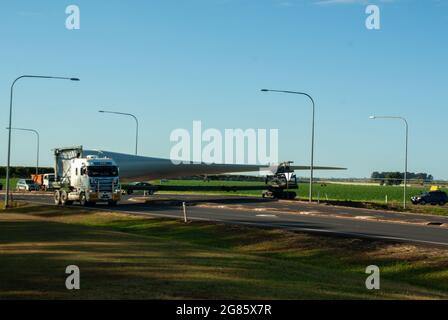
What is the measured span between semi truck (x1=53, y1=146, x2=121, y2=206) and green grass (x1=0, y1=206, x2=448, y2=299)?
1824 centimetres

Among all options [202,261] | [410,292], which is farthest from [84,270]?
[410,292]

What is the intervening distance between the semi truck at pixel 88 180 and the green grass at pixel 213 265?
18.2m

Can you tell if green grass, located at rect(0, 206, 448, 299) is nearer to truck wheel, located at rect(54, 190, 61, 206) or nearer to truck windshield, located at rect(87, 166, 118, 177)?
truck windshield, located at rect(87, 166, 118, 177)

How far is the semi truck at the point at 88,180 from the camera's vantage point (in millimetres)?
50812

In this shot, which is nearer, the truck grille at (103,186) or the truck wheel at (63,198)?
the truck grille at (103,186)

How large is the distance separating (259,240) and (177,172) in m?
62.6

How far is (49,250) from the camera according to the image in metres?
21.2

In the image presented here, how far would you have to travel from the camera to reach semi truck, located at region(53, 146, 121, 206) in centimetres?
5081

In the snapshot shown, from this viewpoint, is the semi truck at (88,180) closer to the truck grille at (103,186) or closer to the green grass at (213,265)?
the truck grille at (103,186)

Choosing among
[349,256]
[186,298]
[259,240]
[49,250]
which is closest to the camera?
[186,298]

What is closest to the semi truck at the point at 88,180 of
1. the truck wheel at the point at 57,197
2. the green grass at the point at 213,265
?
the truck wheel at the point at 57,197

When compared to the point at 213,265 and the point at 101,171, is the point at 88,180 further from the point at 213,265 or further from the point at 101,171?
the point at 213,265


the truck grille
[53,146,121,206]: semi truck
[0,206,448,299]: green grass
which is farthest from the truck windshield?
[0,206,448,299]: green grass

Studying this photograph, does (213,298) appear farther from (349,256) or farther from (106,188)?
(106,188)
